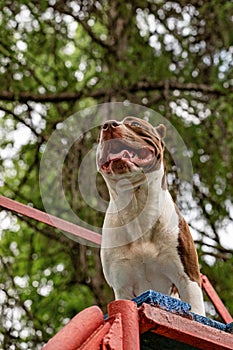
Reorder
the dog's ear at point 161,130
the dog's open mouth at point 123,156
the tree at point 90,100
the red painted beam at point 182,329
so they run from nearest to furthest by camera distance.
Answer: the red painted beam at point 182,329 < the dog's open mouth at point 123,156 < the dog's ear at point 161,130 < the tree at point 90,100

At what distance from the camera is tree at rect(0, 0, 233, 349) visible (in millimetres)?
5602

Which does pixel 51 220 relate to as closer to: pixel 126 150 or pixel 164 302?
pixel 126 150

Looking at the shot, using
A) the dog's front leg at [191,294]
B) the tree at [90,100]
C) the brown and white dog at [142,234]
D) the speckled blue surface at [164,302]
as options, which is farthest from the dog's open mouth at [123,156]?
the tree at [90,100]

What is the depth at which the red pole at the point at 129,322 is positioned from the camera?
1.58 m

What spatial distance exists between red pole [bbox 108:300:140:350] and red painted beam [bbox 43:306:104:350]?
0.04 m

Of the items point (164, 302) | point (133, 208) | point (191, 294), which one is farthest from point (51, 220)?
point (164, 302)

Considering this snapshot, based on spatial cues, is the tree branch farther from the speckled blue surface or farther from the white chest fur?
the speckled blue surface

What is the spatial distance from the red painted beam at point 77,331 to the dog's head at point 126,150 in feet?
1.94

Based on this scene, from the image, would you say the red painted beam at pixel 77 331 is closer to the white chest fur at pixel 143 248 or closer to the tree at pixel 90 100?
the white chest fur at pixel 143 248

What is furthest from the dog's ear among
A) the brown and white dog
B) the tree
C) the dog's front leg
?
the tree

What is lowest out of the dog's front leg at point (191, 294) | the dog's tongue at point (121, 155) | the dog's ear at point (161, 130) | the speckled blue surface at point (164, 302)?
the speckled blue surface at point (164, 302)

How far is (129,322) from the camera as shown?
5.25 ft

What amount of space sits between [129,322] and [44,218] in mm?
704

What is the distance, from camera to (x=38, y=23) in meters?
6.16
